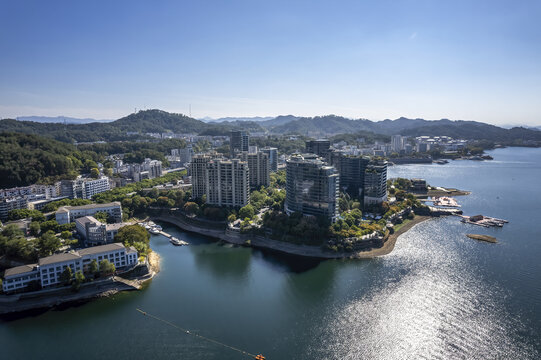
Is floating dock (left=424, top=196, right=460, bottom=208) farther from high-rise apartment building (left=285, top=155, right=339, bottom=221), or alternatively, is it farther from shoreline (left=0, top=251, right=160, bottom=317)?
shoreline (left=0, top=251, right=160, bottom=317)

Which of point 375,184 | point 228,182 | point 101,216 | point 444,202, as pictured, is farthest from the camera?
point 444,202

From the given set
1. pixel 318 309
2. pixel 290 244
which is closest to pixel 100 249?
pixel 290 244

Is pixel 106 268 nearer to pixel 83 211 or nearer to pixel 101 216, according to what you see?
pixel 101 216

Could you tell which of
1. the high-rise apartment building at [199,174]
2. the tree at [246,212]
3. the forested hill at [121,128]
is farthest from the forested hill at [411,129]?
the tree at [246,212]

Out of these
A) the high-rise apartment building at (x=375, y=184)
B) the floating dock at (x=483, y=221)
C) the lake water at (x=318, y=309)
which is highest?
the high-rise apartment building at (x=375, y=184)

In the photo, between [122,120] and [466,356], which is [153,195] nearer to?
[466,356]

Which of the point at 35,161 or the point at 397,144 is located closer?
the point at 35,161

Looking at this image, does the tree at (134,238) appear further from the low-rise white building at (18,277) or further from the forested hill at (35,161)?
the forested hill at (35,161)
